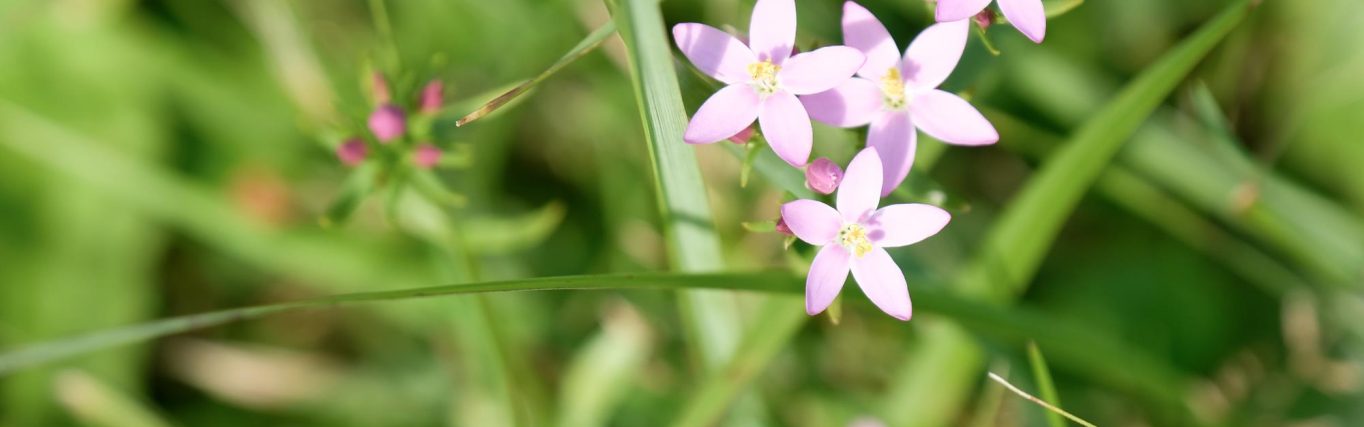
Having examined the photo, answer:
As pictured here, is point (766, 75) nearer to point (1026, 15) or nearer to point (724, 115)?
point (724, 115)

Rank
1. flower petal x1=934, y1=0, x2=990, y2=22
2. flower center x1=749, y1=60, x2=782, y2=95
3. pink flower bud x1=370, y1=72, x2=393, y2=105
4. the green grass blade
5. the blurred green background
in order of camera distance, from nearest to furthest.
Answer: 1. flower petal x1=934, y1=0, x2=990, y2=22
2. flower center x1=749, y1=60, x2=782, y2=95
3. the green grass blade
4. pink flower bud x1=370, y1=72, x2=393, y2=105
5. the blurred green background

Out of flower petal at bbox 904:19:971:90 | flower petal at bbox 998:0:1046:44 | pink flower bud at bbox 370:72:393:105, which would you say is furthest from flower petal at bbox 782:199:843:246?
pink flower bud at bbox 370:72:393:105

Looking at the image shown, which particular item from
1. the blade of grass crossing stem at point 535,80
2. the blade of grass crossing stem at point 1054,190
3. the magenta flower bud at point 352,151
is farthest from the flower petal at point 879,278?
the magenta flower bud at point 352,151

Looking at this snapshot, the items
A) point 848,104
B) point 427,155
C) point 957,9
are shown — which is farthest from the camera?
point 427,155

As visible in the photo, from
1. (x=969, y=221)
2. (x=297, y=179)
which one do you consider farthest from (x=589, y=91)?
(x=969, y=221)

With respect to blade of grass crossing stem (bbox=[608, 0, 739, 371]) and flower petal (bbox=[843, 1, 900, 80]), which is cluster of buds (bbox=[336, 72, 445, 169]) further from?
flower petal (bbox=[843, 1, 900, 80])

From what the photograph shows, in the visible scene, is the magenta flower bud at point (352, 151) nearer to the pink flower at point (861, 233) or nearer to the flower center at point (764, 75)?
the flower center at point (764, 75)

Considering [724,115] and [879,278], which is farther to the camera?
[879,278]

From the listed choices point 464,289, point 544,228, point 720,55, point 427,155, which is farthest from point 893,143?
point 544,228
